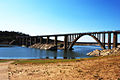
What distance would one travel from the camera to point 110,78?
11.9m

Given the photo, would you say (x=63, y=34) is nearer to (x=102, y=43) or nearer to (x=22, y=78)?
(x=102, y=43)

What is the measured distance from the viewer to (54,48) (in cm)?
8300

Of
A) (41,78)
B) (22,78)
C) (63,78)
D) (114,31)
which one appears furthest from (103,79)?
(114,31)

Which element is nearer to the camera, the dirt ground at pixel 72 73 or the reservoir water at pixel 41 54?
the dirt ground at pixel 72 73

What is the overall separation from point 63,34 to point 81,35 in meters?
16.4

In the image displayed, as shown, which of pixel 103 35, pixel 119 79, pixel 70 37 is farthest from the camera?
pixel 70 37

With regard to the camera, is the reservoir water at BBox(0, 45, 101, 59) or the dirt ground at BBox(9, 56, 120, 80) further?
the reservoir water at BBox(0, 45, 101, 59)

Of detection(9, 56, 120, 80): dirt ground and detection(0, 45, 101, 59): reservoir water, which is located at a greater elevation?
detection(9, 56, 120, 80): dirt ground

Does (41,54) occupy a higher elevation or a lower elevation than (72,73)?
lower

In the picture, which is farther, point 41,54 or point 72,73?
point 41,54

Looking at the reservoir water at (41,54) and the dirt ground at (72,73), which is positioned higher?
the dirt ground at (72,73)

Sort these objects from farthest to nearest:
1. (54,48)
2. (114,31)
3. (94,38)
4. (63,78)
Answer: (54,48) < (94,38) < (114,31) < (63,78)

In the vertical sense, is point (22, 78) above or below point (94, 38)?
below

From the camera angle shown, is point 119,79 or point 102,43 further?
point 102,43
